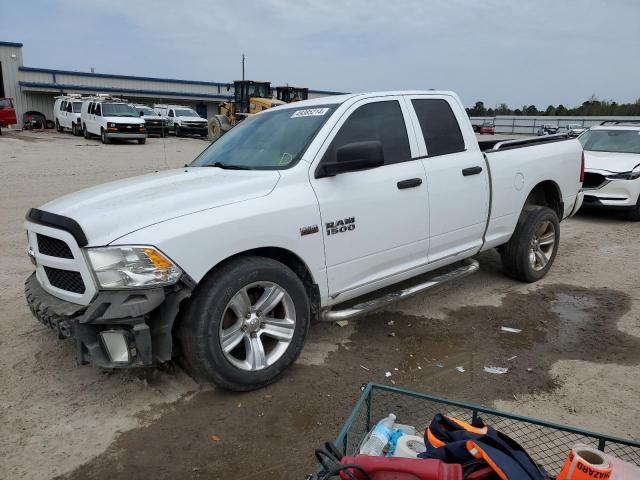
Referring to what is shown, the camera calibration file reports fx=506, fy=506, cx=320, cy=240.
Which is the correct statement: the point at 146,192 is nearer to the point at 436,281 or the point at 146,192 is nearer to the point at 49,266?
the point at 49,266

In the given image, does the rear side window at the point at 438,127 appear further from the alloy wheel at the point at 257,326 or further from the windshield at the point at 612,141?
the windshield at the point at 612,141

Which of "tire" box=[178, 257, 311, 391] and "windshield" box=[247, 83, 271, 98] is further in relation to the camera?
"windshield" box=[247, 83, 271, 98]

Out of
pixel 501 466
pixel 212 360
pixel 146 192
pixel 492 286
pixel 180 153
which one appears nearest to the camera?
pixel 501 466

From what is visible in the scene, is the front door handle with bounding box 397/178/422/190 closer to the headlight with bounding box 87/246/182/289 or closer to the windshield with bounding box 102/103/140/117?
the headlight with bounding box 87/246/182/289

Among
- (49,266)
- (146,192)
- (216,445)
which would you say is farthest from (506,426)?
(49,266)

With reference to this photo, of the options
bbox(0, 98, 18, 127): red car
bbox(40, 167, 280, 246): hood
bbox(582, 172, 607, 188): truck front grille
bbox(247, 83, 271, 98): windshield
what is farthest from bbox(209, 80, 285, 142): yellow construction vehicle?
bbox(40, 167, 280, 246): hood

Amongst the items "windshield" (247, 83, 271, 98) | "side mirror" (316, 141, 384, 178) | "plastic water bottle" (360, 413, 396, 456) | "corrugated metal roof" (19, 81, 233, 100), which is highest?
"corrugated metal roof" (19, 81, 233, 100)

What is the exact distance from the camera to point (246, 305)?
3285mm

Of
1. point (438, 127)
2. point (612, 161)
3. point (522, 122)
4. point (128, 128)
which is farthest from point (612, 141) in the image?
point (522, 122)

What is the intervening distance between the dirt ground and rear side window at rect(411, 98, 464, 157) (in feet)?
5.10

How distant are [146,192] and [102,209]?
0.36 metres

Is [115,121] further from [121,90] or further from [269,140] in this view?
[269,140]

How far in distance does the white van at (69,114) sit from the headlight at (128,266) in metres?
27.9

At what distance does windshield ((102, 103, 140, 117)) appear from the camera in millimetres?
24484
